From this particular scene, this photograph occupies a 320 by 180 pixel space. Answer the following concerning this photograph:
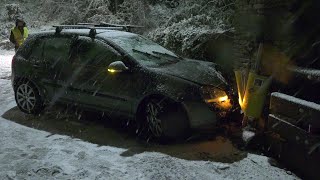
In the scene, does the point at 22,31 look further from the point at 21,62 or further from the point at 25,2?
the point at 25,2

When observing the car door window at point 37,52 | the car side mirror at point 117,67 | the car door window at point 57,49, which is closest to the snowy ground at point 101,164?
the car side mirror at point 117,67

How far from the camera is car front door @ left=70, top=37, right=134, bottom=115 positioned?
573 centimetres

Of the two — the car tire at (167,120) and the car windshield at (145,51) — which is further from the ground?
the car windshield at (145,51)

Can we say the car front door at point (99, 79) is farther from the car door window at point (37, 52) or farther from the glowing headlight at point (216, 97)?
the glowing headlight at point (216, 97)

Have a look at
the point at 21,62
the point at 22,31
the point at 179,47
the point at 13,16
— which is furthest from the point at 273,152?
the point at 13,16

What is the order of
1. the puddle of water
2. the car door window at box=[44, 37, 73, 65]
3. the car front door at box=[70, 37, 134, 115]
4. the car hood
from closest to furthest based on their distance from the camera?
1. the puddle of water
2. the car hood
3. the car front door at box=[70, 37, 134, 115]
4. the car door window at box=[44, 37, 73, 65]

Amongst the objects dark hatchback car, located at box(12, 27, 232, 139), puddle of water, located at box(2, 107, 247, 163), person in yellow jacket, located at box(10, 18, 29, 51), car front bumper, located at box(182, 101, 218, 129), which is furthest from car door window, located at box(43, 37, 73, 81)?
person in yellow jacket, located at box(10, 18, 29, 51)

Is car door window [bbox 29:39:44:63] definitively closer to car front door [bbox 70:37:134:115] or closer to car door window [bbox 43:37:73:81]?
car door window [bbox 43:37:73:81]

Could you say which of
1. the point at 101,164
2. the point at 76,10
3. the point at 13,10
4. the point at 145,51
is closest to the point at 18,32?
the point at 145,51

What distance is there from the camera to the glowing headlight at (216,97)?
5.30 meters

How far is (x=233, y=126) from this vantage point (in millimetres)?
6129

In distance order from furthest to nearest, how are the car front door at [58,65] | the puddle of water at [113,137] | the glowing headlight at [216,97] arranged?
the car front door at [58,65]
the glowing headlight at [216,97]
the puddle of water at [113,137]

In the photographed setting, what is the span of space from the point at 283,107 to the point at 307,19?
219 cm

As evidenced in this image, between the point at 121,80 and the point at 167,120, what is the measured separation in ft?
3.28
